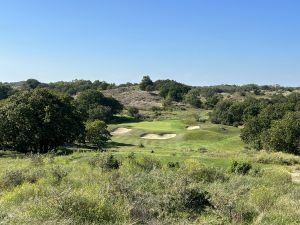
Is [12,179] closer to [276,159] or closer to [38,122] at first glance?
[276,159]

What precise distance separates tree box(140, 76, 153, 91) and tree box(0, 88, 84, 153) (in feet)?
347

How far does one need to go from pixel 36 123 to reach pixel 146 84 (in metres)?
114

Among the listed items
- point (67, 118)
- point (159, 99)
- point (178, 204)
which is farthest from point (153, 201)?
point (159, 99)

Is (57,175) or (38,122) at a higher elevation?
(38,122)

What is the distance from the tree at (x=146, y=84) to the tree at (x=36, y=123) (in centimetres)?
10586

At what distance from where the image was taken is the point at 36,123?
154ft

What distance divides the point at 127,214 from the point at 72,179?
7.74 metres

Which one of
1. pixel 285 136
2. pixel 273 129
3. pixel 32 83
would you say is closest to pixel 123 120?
pixel 273 129

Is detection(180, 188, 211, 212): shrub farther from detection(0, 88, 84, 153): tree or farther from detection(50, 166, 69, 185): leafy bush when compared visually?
detection(0, 88, 84, 153): tree

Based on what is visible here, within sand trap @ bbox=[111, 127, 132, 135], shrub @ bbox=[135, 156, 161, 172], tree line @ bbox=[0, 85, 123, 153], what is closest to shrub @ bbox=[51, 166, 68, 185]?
shrub @ bbox=[135, 156, 161, 172]

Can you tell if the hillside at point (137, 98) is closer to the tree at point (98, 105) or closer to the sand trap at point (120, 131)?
the tree at point (98, 105)

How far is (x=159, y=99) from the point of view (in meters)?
139

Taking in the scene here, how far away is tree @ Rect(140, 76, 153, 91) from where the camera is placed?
155750mm

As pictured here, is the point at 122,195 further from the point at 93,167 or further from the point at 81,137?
the point at 81,137
